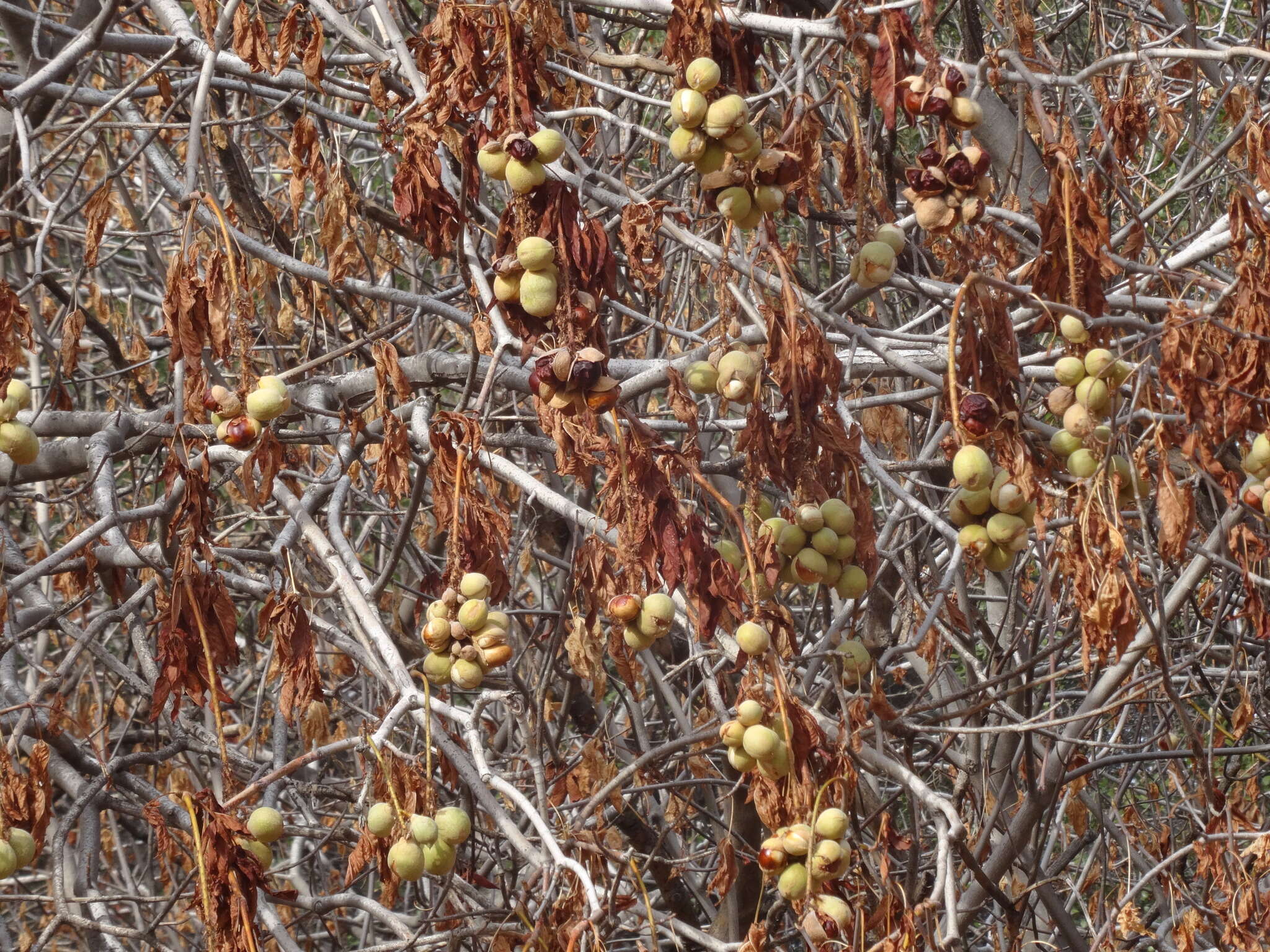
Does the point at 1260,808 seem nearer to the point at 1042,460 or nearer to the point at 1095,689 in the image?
the point at 1095,689

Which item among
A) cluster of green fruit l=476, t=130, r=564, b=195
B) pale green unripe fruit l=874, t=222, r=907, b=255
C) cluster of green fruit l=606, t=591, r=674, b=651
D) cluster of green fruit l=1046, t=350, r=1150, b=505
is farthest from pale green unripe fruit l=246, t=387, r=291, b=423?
cluster of green fruit l=1046, t=350, r=1150, b=505

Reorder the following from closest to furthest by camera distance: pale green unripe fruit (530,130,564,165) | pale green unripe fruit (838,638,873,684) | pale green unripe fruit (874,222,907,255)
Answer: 1. pale green unripe fruit (530,130,564,165)
2. pale green unripe fruit (874,222,907,255)
3. pale green unripe fruit (838,638,873,684)

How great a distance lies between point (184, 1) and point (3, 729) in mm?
4078

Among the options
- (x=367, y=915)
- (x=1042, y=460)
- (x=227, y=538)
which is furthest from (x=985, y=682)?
(x=227, y=538)

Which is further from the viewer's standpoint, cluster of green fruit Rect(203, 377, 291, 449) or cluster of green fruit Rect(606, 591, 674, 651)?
cluster of green fruit Rect(203, 377, 291, 449)

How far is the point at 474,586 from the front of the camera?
76.7 inches

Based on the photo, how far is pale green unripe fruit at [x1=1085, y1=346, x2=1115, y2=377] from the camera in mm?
1951

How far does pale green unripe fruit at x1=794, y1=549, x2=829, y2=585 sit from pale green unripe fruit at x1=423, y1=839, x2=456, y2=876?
69cm

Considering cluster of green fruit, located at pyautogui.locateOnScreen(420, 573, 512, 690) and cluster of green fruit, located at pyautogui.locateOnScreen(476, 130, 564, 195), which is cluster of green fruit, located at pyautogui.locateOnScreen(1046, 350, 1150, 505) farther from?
cluster of green fruit, located at pyautogui.locateOnScreen(420, 573, 512, 690)

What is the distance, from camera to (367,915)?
366 cm

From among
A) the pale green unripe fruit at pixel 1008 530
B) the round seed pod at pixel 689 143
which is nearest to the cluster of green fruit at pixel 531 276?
the round seed pod at pixel 689 143

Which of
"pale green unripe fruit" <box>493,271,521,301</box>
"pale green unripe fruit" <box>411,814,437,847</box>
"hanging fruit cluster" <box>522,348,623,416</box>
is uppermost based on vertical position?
"pale green unripe fruit" <box>493,271,521,301</box>

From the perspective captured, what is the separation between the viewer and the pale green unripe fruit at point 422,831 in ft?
6.27

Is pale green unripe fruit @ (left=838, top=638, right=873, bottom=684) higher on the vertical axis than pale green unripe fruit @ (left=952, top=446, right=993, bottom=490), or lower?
lower
